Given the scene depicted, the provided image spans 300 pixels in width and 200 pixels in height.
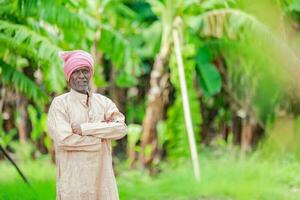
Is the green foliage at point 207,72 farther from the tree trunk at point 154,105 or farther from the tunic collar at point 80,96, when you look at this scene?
the tunic collar at point 80,96

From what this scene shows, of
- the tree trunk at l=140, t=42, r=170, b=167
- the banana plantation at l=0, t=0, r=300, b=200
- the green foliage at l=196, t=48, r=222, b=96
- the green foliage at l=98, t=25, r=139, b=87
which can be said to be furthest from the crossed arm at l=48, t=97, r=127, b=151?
the green foliage at l=196, t=48, r=222, b=96

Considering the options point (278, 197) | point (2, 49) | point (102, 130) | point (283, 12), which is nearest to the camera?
point (102, 130)

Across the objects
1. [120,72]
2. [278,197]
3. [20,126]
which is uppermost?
[120,72]

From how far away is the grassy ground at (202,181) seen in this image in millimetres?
9531

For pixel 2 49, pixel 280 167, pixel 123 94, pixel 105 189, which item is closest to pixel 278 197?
pixel 280 167

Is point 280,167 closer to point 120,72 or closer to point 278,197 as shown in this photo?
point 278,197

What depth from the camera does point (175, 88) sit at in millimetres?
13734

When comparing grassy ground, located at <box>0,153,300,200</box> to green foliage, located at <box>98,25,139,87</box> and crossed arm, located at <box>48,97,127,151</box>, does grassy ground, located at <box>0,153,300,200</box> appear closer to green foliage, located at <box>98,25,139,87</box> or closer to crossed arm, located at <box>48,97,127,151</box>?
green foliage, located at <box>98,25,139,87</box>

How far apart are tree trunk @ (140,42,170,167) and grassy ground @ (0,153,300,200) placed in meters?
0.43

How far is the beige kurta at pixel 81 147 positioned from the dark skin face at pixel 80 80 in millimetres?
41

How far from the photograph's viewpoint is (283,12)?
12.4 m

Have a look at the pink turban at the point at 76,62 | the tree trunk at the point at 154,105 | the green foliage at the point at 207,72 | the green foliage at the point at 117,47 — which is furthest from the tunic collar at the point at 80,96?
the green foliage at the point at 207,72

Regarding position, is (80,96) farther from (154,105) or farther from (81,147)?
(154,105)

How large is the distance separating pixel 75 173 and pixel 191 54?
7.39 m
